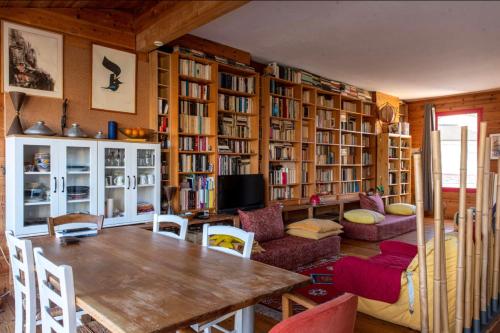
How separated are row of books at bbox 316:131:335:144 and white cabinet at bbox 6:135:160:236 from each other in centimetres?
310

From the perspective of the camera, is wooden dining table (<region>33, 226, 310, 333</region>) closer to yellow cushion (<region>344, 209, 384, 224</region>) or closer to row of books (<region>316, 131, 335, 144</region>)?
yellow cushion (<region>344, 209, 384, 224</region>)

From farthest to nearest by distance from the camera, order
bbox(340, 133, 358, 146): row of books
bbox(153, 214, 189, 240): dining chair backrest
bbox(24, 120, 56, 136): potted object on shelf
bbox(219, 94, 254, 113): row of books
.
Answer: bbox(340, 133, 358, 146): row of books → bbox(219, 94, 254, 113): row of books → bbox(24, 120, 56, 136): potted object on shelf → bbox(153, 214, 189, 240): dining chair backrest

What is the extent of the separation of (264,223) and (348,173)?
3.06m

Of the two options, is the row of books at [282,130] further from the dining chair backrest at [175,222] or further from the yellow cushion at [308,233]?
the dining chair backrest at [175,222]

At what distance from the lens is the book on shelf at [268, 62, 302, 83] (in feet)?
16.0

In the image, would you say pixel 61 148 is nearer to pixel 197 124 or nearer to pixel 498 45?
pixel 197 124

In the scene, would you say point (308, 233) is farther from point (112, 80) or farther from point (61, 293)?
point (61, 293)

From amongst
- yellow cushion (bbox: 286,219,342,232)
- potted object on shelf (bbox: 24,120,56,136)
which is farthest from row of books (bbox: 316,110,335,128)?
potted object on shelf (bbox: 24,120,56,136)

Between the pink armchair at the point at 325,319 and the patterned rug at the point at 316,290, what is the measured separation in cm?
128

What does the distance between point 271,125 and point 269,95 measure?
43cm

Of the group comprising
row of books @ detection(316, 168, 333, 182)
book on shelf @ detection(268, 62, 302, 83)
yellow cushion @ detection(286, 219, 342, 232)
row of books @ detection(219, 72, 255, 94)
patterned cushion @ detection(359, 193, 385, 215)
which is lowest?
yellow cushion @ detection(286, 219, 342, 232)

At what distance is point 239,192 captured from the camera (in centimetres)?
442

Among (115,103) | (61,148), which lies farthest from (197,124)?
(61,148)

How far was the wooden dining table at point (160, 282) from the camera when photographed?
118 centimetres
